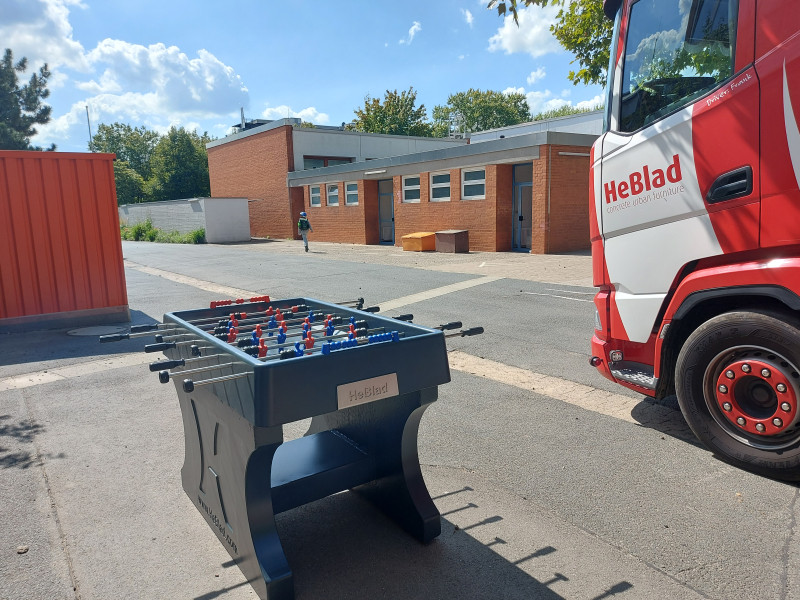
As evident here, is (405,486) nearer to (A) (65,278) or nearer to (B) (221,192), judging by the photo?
(A) (65,278)

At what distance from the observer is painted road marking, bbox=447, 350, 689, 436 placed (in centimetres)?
478

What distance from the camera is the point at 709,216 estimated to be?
3.67 meters

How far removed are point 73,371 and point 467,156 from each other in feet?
52.9

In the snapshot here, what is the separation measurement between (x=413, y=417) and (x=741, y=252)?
7.48ft

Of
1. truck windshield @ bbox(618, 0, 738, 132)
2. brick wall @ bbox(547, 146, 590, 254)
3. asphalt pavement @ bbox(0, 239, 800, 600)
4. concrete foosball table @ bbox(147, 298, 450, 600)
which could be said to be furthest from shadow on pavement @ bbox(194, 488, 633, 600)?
brick wall @ bbox(547, 146, 590, 254)

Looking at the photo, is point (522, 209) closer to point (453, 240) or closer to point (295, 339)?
point (453, 240)

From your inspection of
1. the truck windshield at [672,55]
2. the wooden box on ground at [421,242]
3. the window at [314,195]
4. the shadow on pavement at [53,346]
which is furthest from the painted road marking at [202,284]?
the window at [314,195]

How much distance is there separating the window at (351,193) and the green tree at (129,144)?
158 feet

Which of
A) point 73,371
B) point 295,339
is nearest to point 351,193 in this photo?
point 73,371

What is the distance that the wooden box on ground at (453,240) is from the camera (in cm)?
2025

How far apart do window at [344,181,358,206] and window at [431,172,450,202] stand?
575 cm

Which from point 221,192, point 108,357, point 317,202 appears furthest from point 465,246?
point 221,192

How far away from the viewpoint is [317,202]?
3008cm

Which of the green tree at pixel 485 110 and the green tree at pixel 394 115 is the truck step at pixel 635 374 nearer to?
the green tree at pixel 394 115
